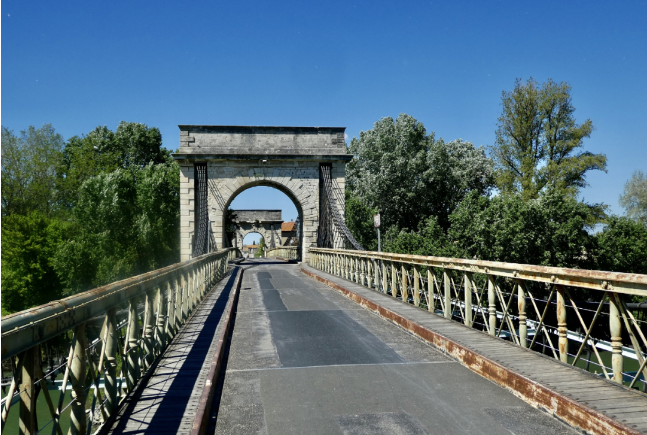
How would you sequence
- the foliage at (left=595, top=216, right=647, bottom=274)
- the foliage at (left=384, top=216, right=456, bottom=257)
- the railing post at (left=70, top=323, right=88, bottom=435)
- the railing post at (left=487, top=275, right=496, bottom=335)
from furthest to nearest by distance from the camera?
the foliage at (left=384, top=216, right=456, bottom=257) → the foliage at (left=595, top=216, right=647, bottom=274) → the railing post at (left=487, top=275, right=496, bottom=335) → the railing post at (left=70, top=323, right=88, bottom=435)

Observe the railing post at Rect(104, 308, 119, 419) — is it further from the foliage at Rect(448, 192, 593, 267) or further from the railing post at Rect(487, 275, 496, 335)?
the foliage at Rect(448, 192, 593, 267)

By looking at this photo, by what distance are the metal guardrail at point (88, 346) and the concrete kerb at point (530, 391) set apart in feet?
10.9

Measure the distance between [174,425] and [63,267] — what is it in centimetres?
3062

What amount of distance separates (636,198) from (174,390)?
45.4 meters

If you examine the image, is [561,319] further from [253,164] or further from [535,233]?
[253,164]

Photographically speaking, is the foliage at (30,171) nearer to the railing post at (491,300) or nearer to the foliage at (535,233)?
the foliage at (535,233)

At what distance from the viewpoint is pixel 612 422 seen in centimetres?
330

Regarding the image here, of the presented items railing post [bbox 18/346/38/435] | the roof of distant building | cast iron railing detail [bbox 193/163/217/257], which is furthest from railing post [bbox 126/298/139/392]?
the roof of distant building

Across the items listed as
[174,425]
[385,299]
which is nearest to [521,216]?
[385,299]

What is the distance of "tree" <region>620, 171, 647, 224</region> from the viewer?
40000 mm

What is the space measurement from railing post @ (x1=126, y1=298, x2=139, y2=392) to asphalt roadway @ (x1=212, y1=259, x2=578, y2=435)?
0.77 metres

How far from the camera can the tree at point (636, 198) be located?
40000mm

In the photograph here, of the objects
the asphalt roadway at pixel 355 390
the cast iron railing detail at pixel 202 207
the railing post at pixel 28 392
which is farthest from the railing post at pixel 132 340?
the cast iron railing detail at pixel 202 207

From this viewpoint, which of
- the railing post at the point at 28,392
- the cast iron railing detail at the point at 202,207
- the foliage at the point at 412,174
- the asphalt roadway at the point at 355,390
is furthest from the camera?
the foliage at the point at 412,174
